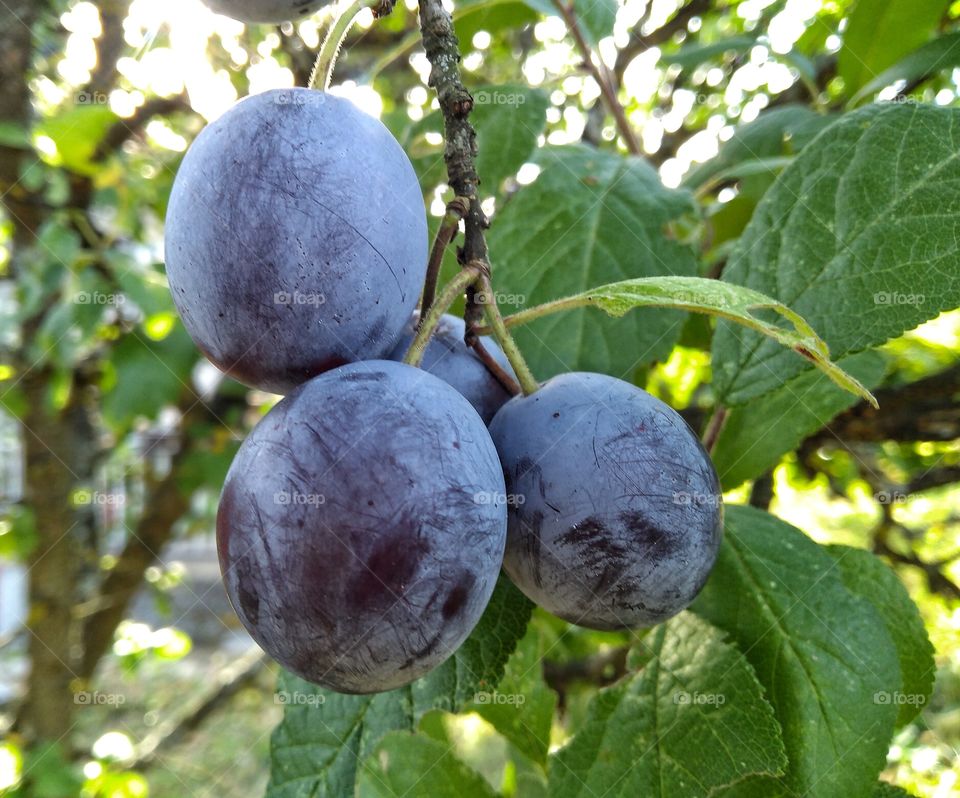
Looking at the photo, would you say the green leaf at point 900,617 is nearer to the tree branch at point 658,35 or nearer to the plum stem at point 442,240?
the plum stem at point 442,240

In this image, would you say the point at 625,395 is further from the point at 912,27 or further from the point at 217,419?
the point at 217,419

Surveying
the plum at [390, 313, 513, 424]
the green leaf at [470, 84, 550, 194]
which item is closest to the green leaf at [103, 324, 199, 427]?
the green leaf at [470, 84, 550, 194]

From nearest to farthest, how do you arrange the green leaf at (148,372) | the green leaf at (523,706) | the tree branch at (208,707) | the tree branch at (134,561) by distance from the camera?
the green leaf at (523,706) < the green leaf at (148,372) < the tree branch at (134,561) < the tree branch at (208,707)

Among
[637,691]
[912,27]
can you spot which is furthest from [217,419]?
[912,27]

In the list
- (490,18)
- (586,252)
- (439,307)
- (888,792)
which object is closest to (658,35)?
(490,18)

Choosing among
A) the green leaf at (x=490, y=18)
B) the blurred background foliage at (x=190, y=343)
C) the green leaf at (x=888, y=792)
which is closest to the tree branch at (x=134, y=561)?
the blurred background foliage at (x=190, y=343)

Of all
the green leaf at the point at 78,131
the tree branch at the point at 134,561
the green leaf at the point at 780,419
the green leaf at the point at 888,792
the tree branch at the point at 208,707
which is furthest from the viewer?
the tree branch at the point at 208,707

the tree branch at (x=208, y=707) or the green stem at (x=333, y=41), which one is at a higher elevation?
the green stem at (x=333, y=41)

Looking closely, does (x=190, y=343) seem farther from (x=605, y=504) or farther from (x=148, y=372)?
(x=605, y=504)
